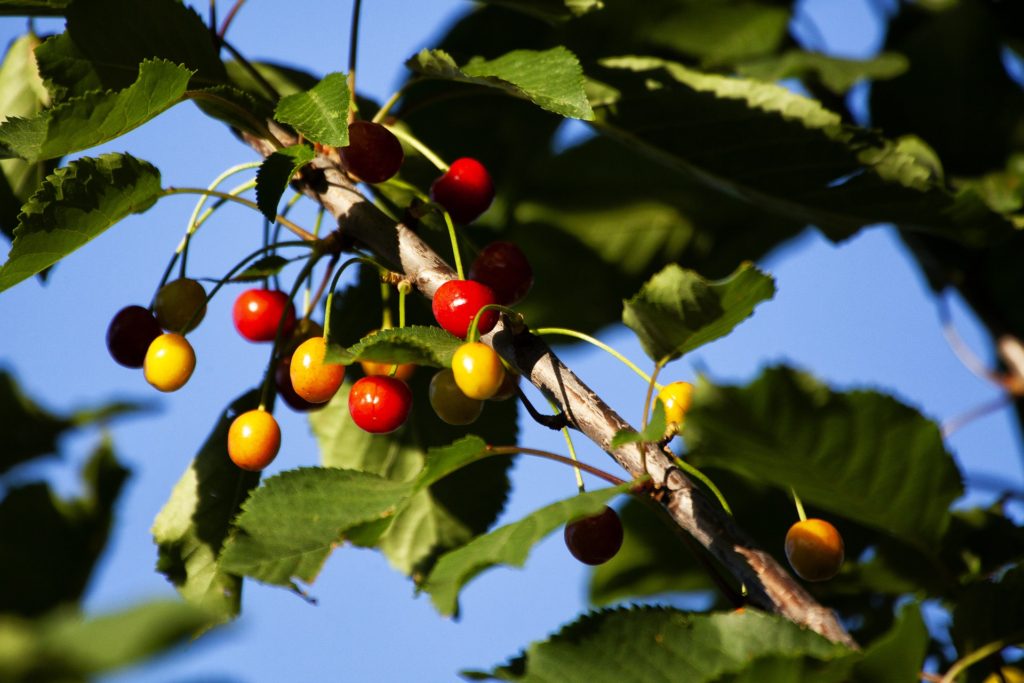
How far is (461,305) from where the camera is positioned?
145cm

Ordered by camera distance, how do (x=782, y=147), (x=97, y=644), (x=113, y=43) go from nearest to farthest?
(x=97, y=644) → (x=113, y=43) → (x=782, y=147)

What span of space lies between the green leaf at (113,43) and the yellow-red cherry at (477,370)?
2.56 ft

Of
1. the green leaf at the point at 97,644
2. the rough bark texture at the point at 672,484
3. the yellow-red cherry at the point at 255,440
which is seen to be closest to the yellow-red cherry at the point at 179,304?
the yellow-red cherry at the point at 255,440

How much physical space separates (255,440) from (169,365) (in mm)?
190

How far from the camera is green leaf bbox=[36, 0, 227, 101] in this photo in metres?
1.73

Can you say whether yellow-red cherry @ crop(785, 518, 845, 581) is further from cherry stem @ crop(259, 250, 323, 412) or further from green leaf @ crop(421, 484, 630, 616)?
cherry stem @ crop(259, 250, 323, 412)

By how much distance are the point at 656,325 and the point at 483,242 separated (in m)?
1.58

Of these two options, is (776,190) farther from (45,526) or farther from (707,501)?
(45,526)

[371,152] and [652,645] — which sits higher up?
[371,152]

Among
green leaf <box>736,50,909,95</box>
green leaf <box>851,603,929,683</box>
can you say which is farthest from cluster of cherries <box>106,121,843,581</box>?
green leaf <box>736,50,909,95</box>

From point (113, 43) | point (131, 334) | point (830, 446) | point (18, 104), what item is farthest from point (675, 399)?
point (18, 104)

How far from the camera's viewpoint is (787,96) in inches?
87.8

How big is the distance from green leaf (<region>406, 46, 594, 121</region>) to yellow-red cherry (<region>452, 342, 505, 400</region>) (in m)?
0.40

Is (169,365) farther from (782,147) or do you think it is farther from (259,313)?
(782,147)
